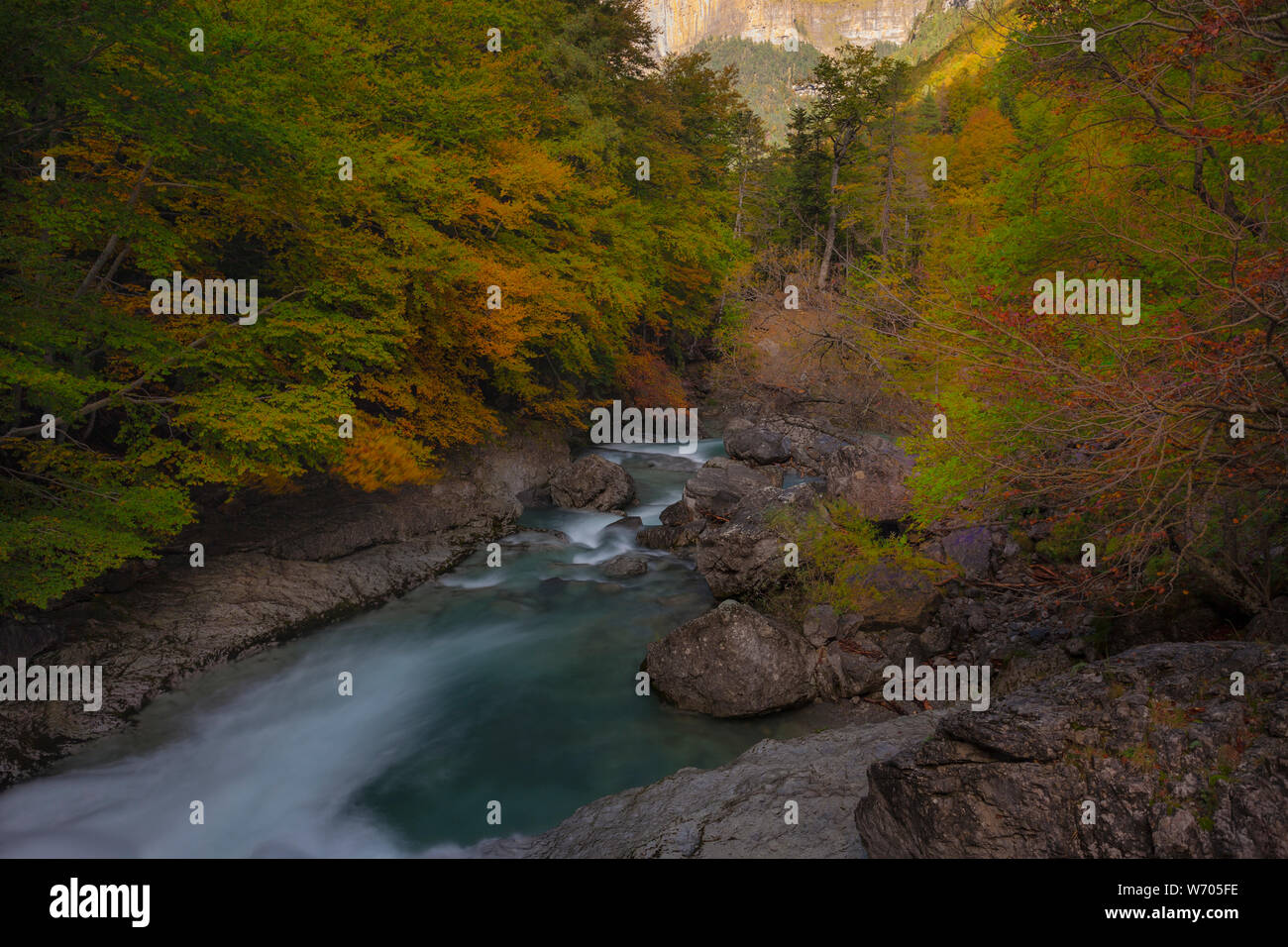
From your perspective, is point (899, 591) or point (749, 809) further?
point (899, 591)

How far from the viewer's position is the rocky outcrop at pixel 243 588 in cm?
875

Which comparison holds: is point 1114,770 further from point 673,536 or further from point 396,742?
point 673,536

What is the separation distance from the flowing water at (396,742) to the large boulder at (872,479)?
3.76m

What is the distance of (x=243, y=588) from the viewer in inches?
454

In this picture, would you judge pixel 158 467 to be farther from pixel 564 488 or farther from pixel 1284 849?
pixel 1284 849

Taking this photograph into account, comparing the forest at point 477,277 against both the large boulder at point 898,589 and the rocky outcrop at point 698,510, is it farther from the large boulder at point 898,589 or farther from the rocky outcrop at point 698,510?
the rocky outcrop at point 698,510

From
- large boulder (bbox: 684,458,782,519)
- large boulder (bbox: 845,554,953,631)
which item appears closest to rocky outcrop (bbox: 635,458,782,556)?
large boulder (bbox: 684,458,782,519)

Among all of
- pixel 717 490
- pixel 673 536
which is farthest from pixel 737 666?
pixel 717 490

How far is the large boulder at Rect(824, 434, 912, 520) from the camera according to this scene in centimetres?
1335

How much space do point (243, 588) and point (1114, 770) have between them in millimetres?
12089

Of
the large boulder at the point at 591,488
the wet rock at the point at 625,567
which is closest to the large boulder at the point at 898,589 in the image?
the wet rock at the point at 625,567

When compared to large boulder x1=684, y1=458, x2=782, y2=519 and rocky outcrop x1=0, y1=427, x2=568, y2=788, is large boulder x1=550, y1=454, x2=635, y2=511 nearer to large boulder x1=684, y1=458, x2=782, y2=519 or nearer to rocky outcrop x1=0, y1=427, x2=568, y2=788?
rocky outcrop x1=0, y1=427, x2=568, y2=788

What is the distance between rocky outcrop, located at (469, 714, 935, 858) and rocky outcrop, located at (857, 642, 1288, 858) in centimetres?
56
